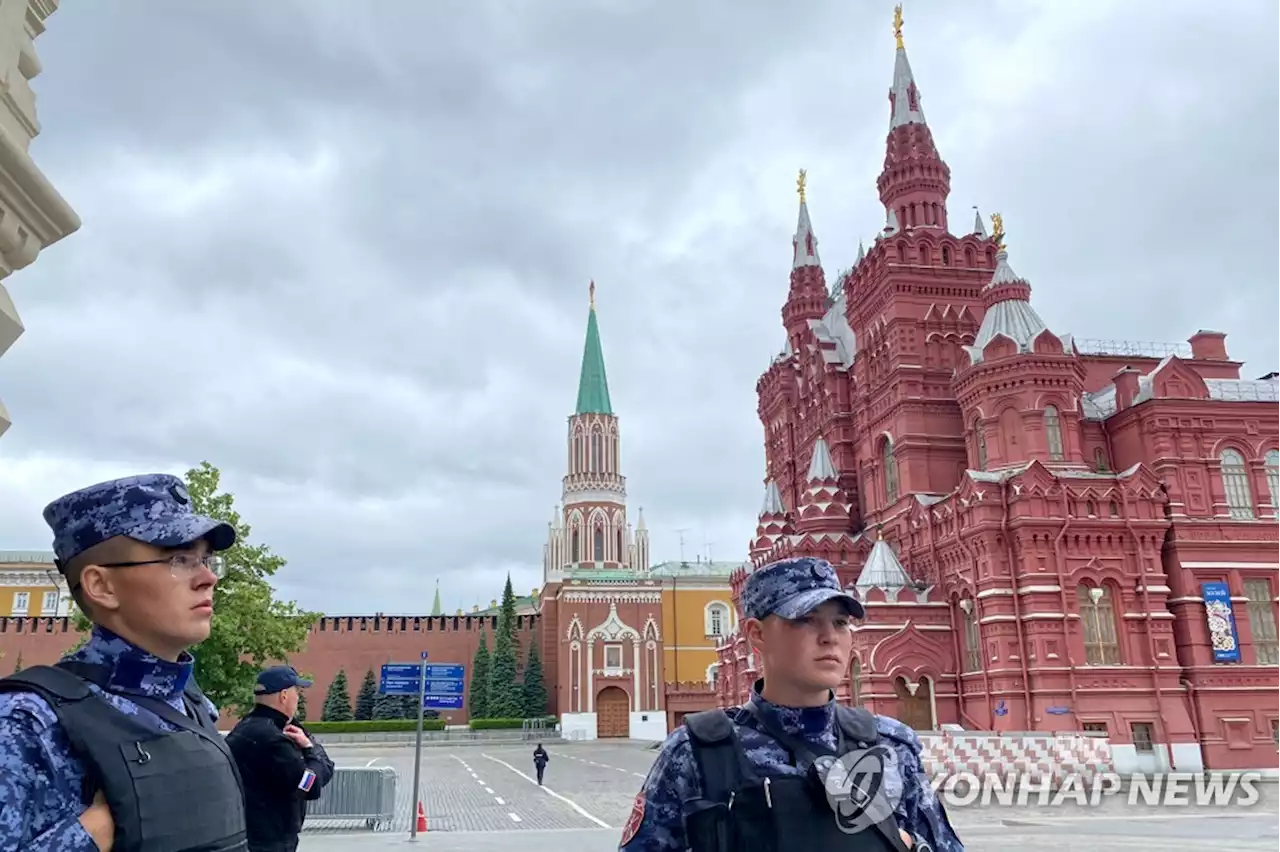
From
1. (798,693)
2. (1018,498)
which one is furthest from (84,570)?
(1018,498)

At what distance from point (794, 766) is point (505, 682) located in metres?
59.0

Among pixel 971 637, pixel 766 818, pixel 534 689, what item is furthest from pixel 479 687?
pixel 766 818

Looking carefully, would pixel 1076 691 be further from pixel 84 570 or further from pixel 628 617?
pixel 628 617

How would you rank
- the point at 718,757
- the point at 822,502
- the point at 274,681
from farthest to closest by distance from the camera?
the point at 822,502, the point at 274,681, the point at 718,757

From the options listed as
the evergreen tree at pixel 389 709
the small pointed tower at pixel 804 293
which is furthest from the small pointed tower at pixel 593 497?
the small pointed tower at pixel 804 293

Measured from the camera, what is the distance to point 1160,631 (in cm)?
2748

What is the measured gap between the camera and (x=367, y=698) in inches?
2377

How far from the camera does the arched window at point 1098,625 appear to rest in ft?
89.2

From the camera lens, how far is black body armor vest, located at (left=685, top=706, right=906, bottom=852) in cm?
265

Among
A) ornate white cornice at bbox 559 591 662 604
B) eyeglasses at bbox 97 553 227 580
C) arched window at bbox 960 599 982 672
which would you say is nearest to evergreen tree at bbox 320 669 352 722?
ornate white cornice at bbox 559 591 662 604

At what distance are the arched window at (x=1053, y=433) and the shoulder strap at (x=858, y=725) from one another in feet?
94.2

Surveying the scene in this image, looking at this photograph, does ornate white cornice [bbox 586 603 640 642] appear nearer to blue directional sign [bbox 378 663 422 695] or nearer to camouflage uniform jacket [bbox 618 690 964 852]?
blue directional sign [bbox 378 663 422 695]

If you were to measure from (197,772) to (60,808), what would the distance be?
30cm

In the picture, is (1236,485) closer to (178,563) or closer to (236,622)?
(236,622)
